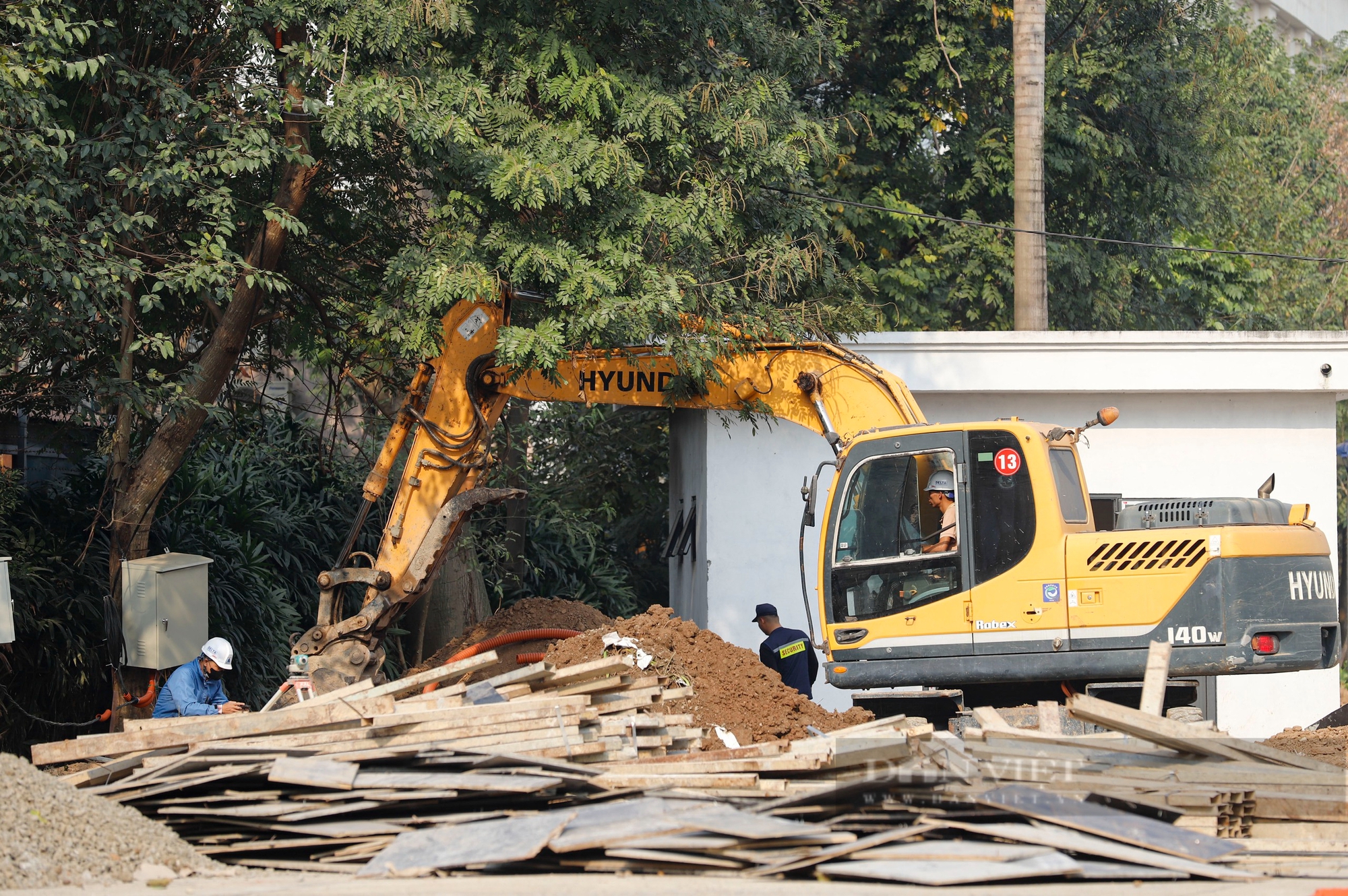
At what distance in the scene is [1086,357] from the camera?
14.7 metres

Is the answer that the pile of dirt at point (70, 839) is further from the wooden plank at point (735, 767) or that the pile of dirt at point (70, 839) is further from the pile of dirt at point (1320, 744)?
the pile of dirt at point (1320, 744)

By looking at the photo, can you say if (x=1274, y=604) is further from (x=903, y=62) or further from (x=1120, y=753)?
(x=903, y=62)

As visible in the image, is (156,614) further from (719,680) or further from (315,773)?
(719,680)

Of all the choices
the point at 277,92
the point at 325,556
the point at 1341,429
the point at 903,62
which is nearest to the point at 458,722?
the point at 277,92

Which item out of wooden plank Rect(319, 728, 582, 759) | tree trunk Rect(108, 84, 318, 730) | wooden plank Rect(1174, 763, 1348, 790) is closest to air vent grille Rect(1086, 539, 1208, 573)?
wooden plank Rect(1174, 763, 1348, 790)

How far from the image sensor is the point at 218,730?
823cm

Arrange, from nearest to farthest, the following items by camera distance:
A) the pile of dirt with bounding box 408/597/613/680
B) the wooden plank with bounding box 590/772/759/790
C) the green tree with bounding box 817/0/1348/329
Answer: the wooden plank with bounding box 590/772/759/790, the pile of dirt with bounding box 408/597/613/680, the green tree with bounding box 817/0/1348/329

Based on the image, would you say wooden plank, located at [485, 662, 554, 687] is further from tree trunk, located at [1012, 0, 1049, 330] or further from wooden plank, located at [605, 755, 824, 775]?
tree trunk, located at [1012, 0, 1049, 330]

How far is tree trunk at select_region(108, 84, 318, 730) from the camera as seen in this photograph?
1119 centimetres

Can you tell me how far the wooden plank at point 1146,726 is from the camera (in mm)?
7809

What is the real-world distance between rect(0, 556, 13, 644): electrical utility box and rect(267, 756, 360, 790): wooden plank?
3322mm

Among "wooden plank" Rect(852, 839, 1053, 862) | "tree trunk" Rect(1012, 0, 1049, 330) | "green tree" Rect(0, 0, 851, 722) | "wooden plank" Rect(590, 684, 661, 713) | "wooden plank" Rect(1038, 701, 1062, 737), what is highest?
"tree trunk" Rect(1012, 0, 1049, 330)

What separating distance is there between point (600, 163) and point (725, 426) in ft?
14.3

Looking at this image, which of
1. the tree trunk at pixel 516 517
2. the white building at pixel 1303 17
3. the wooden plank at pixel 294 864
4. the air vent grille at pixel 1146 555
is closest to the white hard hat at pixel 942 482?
the air vent grille at pixel 1146 555
